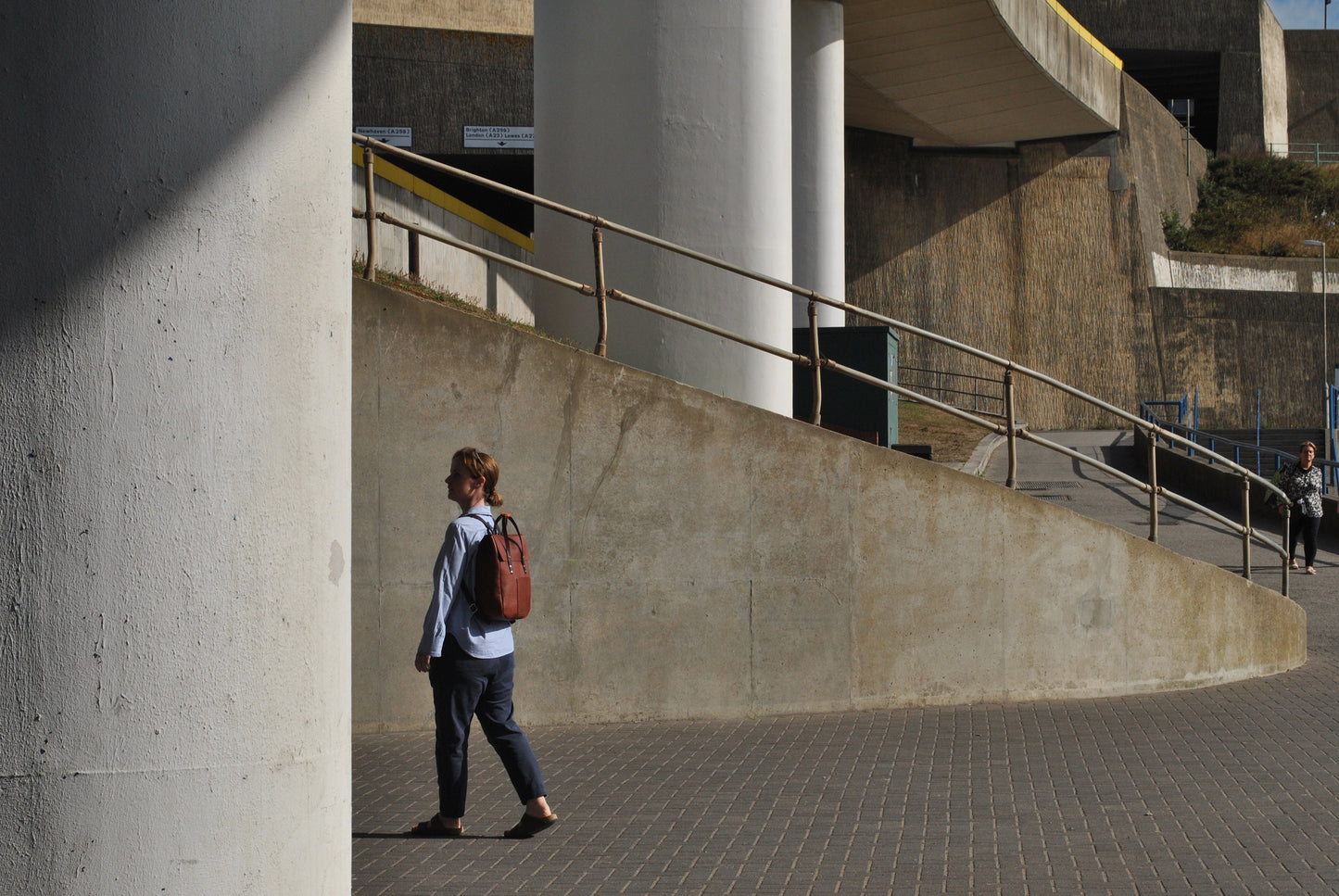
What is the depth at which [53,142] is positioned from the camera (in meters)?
3.02

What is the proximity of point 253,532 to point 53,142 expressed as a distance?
3.34ft

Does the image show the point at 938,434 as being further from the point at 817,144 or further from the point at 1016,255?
the point at 1016,255

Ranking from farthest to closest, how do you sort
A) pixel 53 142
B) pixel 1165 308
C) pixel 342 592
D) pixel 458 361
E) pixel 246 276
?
pixel 1165 308, pixel 458 361, pixel 342 592, pixel 246 276, pixel 53 142

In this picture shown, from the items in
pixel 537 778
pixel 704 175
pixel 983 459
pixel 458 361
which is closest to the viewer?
pixel 537 778

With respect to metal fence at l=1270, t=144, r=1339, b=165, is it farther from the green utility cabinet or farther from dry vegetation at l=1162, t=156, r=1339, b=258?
the green utility cabinet

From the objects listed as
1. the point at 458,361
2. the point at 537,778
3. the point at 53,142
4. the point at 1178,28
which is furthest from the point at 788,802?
the point at 1178,28

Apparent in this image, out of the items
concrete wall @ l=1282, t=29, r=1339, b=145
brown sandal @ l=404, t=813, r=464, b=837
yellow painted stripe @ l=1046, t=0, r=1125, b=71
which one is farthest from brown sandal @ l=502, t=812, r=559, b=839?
concrete wall @ l=1282, t=29, r=1339, b=145

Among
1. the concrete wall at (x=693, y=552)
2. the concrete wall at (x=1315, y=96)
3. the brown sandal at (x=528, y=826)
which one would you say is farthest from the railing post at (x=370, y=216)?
the concrete wall at (x=1315, y=96)

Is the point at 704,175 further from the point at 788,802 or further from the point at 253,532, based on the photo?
the point at 253,532

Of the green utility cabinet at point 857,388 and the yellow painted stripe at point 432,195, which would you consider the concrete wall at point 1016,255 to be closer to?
the green utility cabinet at point 857,388

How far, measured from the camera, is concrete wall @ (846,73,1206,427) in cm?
3080

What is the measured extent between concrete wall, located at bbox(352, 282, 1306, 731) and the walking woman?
2387mm

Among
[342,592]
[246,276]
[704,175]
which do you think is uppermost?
[704,175]

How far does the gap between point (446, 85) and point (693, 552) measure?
1660 cm
